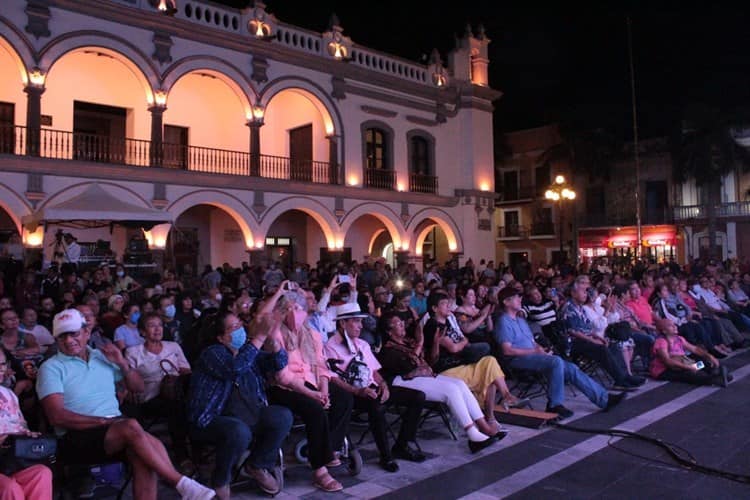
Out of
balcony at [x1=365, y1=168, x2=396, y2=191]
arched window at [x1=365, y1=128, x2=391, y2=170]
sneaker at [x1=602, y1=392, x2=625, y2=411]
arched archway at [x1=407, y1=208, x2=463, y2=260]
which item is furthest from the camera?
arched archway at [x1=407, y1=208, x2=463, y2=260]

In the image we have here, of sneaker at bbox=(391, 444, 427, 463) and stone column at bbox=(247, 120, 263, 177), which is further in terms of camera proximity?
stone column at bbox=(247, 120, 263, 177)

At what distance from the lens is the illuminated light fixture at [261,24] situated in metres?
17.9

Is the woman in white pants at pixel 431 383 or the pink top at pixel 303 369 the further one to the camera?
the woman in white pants at pixel 431 383

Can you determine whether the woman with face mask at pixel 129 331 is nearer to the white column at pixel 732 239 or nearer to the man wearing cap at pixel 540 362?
the man wearing cap at pixel 540 362

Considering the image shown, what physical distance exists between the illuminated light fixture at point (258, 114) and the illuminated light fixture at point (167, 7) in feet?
10.5

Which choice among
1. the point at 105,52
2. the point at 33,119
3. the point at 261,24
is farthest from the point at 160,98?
the point at 261,24

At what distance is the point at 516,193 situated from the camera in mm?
37000

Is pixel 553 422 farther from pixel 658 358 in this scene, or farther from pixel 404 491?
pixel 658 358

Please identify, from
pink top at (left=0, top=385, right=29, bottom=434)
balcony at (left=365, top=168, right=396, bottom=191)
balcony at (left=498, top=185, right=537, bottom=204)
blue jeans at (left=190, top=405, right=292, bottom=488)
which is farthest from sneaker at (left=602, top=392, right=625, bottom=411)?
balcony at (left=498, top=185, right=537, bottom=204)

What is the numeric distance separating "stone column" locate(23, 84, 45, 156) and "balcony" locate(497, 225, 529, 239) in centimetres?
2743

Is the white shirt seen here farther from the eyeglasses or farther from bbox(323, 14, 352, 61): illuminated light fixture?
bbox(323, 14, 352, 61): illuminated light fixture

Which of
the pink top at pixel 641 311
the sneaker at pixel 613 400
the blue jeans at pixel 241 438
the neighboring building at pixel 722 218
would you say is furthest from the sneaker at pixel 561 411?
the neighboring building at pixel 722 218

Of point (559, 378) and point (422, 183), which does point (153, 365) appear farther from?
point (422, 183)

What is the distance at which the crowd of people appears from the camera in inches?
171
